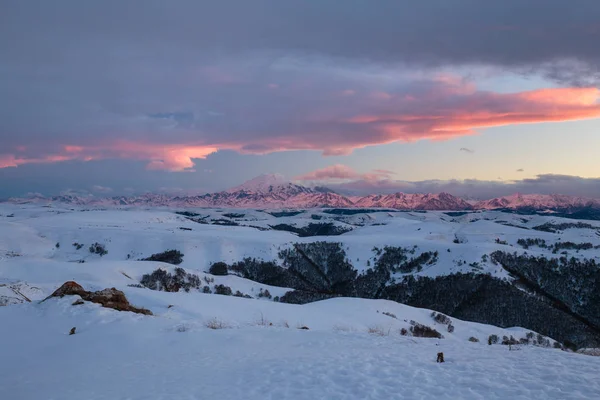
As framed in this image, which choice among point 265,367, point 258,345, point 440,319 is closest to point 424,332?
point 440,319

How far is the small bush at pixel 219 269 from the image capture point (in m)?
144

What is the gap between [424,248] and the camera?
165375mm

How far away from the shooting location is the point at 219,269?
146m

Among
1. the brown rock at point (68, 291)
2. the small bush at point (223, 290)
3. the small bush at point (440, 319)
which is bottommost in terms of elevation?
the small bush at point (223, 290)

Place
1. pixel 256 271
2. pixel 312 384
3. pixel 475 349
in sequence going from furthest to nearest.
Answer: pixel 256 271
pixel 475 349
pixel 312 384

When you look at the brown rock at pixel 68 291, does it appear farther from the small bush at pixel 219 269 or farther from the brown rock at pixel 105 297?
the small bush at pixel 219 269

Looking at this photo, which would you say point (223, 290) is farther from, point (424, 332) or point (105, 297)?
point (105, 297)

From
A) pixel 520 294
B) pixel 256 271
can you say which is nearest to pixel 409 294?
pixel 520 294

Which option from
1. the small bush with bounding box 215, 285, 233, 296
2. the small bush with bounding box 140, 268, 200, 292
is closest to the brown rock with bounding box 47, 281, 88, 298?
the small bush with bounding box 140, 268, 200, 292

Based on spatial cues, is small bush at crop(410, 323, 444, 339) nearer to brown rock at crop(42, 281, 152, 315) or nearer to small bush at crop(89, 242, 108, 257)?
brown rock at crop(42, 281, 152, 315)

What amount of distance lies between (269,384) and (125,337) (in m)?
10.8

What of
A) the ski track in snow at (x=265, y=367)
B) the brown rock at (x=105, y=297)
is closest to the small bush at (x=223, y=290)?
the brown rock at (x=105, y=297)

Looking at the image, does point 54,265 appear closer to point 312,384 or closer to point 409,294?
point 312,384

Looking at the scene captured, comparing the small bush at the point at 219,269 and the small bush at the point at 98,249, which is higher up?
the small bush at the point at 98,249
